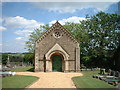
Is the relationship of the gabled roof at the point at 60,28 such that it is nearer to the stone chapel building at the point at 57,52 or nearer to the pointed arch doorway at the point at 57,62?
the stone chapel building at the point at 57,52

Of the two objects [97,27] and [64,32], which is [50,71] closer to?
[64,32]

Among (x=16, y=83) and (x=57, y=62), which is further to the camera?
(x=57, y=62)

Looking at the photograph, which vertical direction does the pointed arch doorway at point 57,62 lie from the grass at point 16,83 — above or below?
above

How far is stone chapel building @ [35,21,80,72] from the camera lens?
2905cm

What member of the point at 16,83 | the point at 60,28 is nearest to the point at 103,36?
the point at 60,28

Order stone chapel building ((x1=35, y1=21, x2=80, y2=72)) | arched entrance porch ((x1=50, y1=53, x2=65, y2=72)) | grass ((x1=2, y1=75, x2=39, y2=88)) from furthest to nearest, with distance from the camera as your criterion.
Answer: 1. arched entrance porch ((x1=50, y1=53, x2=65, y2=72))
2. stone chapel building ((x1=35, y1=21, x2=80, y2=72))
3. grass ((x1=2, y1=75, x2=39, y2=88))

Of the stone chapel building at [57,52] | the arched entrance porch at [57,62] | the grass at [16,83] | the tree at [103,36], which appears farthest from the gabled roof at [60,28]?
the grass at [16,83]

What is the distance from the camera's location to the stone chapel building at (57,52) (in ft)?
95.3

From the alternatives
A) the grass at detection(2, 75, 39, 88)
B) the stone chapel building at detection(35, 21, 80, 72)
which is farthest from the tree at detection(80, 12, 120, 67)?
the grass at detection(2, 75, 39, 88)

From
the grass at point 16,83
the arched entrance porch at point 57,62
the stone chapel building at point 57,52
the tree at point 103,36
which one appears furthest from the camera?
the tree at point 103,36

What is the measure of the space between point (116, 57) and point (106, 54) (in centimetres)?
330

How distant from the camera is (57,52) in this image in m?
29.0

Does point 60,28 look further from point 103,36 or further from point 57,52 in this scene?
point 103,36

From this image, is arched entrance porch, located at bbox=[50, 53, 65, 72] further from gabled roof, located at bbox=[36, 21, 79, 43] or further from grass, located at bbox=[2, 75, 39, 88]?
grass, located at bbox=[2, 75, 39, 88]
